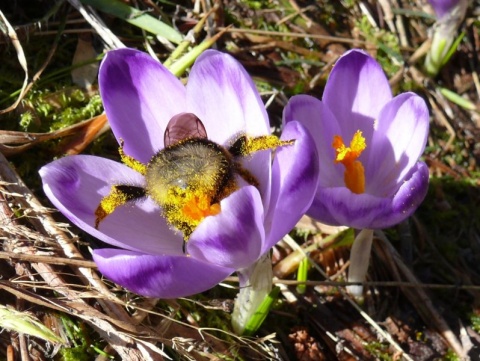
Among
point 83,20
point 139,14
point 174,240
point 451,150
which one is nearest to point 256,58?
point 139,14

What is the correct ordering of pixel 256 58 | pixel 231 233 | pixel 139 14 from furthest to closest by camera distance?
pixel 256 58, pixel 139 14, pixel 231 233

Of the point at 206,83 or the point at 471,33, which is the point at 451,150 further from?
the point at 206,83

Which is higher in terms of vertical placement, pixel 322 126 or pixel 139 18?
pixel 139 18

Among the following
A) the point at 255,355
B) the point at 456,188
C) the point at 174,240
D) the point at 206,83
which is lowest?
the point at 255,355

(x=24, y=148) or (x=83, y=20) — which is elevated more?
(x=83, y=20)

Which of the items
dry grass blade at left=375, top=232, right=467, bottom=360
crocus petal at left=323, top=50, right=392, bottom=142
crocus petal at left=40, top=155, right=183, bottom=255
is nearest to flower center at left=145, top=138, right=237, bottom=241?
crocus petal at left=40, top=155, right=183, bottom=255

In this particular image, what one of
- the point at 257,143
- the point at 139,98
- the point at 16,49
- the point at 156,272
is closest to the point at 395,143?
the point at 257,143

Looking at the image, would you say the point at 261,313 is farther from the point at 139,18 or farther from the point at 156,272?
the point at 139,18
